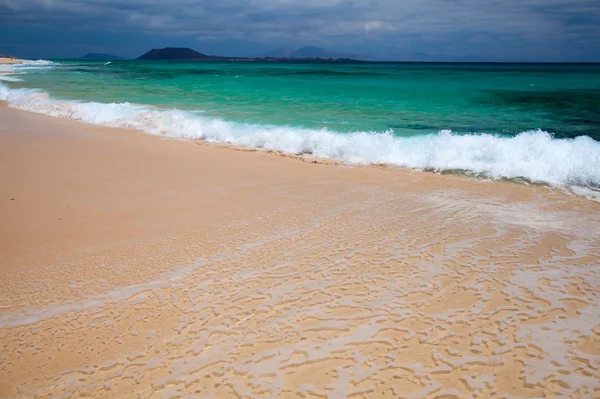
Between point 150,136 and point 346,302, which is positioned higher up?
point 150,136

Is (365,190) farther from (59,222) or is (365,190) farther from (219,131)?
(219,131)

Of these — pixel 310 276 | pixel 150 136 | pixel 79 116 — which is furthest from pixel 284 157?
pixel 79 116

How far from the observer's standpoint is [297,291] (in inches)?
134

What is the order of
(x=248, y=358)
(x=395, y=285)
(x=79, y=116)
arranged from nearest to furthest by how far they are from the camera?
(x=248, y=358) → (x=395, y=285) → (x=79, y=116)

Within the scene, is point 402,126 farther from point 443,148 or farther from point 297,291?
point 297,291

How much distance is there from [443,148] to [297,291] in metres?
6.06

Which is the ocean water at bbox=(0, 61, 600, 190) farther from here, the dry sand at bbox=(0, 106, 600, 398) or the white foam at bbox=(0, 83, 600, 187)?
the dry sand at bbox=(0, 106, 600, 398)

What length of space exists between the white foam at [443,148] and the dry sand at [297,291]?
1.14m

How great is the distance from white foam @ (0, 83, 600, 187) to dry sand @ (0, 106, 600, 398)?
1141 millimetres

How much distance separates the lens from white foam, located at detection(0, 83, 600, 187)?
706 cm

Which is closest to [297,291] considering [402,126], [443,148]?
[443,148]

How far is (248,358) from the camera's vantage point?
267cm

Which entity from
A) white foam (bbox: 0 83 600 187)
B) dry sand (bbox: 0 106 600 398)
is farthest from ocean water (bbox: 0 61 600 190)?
dry sand (bbox: 0 106 600 398)

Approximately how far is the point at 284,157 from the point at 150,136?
4.59 metres
